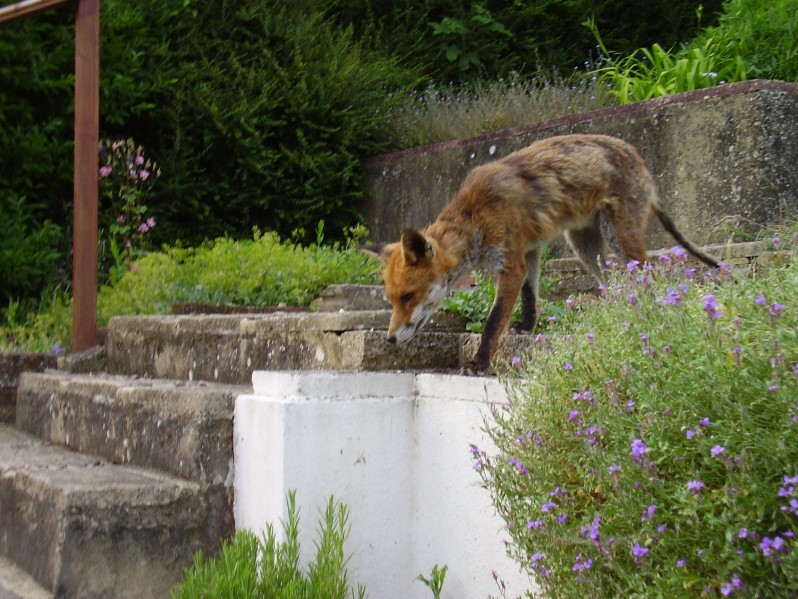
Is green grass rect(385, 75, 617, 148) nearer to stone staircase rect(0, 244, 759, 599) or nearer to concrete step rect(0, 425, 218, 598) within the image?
stone staircase rect(0, 244, 759, 599)

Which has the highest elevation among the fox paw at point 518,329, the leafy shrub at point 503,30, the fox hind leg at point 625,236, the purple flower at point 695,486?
the leafy shrub at point 503,30

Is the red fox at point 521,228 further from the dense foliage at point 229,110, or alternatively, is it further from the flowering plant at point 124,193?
the flowering plant at point 124,193

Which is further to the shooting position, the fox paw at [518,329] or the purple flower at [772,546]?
the fox paw at [518,329]

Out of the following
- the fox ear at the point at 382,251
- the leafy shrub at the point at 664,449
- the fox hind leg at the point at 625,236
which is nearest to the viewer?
the leafy shrub at the point at 664,449

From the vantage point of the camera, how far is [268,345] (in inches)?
158

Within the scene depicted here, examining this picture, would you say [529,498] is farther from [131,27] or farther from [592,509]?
[131,27]

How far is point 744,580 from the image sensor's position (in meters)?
1.91

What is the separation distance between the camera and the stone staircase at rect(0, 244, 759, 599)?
10.3 feet

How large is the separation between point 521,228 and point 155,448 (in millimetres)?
1903

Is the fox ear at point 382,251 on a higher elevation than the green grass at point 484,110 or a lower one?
lower

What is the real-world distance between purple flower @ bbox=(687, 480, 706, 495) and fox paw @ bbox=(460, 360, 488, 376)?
1.54 metres

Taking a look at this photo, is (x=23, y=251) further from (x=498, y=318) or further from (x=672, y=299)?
(x=672, y=299)

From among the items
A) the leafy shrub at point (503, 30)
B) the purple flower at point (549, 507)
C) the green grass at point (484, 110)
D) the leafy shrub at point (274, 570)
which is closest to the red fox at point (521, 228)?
the leafy shrub at point (274, 570)

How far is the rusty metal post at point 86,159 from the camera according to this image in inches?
207
